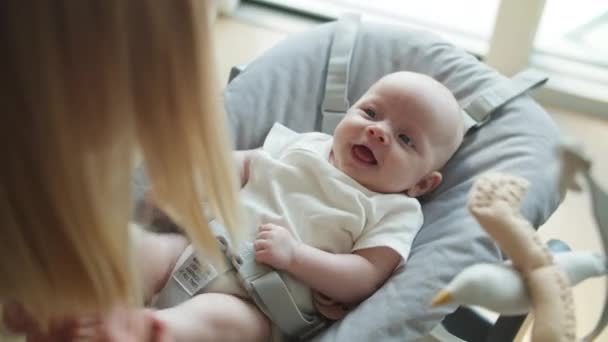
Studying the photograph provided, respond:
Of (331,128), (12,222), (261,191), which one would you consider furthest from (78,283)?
(331,128)

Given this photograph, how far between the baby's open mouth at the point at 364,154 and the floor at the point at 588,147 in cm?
40

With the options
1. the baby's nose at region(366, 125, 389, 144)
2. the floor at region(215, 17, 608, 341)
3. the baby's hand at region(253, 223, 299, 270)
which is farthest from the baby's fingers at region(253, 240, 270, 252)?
the floor at region(215, 17, 608, 341)

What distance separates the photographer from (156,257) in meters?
0.92

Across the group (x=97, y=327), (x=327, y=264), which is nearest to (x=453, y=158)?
(x=327, y=264)

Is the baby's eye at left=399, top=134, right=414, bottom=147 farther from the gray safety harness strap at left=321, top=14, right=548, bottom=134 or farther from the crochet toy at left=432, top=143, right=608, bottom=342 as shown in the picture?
the crochet toy at left=432, top=143, right=608, bottom=342

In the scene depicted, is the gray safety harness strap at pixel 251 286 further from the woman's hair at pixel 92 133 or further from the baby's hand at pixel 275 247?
the woman's hair at pixel 92 133

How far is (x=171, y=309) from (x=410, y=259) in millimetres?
299

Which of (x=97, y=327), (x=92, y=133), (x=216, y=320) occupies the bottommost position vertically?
(x=216, y=320)

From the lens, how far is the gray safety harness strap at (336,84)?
1.11 metres

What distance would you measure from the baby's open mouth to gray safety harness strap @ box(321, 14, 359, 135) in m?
0.12

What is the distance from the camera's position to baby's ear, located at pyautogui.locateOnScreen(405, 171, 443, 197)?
1.01 metres

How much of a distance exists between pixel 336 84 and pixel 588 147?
383 mm

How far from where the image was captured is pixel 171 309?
2.74 feet

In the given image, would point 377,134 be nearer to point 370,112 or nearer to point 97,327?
point 370,112
